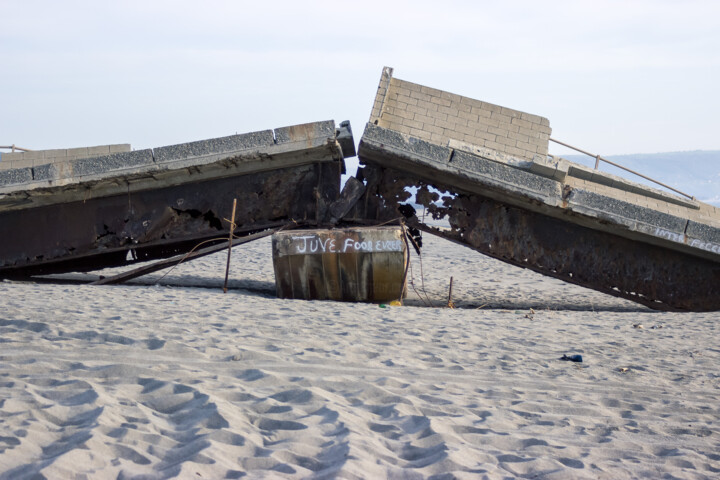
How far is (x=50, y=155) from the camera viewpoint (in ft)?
32.7

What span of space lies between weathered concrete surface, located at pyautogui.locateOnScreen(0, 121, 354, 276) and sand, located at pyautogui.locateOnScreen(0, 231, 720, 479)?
7.34 feet

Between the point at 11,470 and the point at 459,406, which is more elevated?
the point at 459,406

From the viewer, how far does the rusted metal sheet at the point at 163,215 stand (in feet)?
31.0

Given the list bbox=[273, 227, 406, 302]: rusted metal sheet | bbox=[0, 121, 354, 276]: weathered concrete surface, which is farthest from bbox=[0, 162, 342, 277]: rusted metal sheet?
bbox=[273, 227, 406, 302]: rusted metal sheet

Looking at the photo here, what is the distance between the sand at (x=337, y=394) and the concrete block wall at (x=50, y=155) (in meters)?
3.12

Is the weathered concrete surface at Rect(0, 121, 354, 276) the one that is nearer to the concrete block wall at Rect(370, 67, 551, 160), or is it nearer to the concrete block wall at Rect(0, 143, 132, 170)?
the concrete block wall at Rect(0, 143, 132, 170)

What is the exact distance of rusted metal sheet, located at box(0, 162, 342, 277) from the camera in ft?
31.0

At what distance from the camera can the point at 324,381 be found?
13.7 ft

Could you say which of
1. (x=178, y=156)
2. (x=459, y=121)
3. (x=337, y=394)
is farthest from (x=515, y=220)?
(x=337, y=394)

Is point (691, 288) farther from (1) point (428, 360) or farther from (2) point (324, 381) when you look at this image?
(2) point (324, 381)

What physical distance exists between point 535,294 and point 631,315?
285cm

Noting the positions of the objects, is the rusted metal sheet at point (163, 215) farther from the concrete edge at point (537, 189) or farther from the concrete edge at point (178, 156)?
the concrete edge at point (537, 189)

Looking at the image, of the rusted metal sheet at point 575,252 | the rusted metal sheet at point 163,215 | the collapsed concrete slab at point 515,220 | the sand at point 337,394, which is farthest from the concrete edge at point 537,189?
the sand at point 337,394

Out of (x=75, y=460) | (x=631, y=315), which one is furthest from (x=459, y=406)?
(x=631, y=315)
